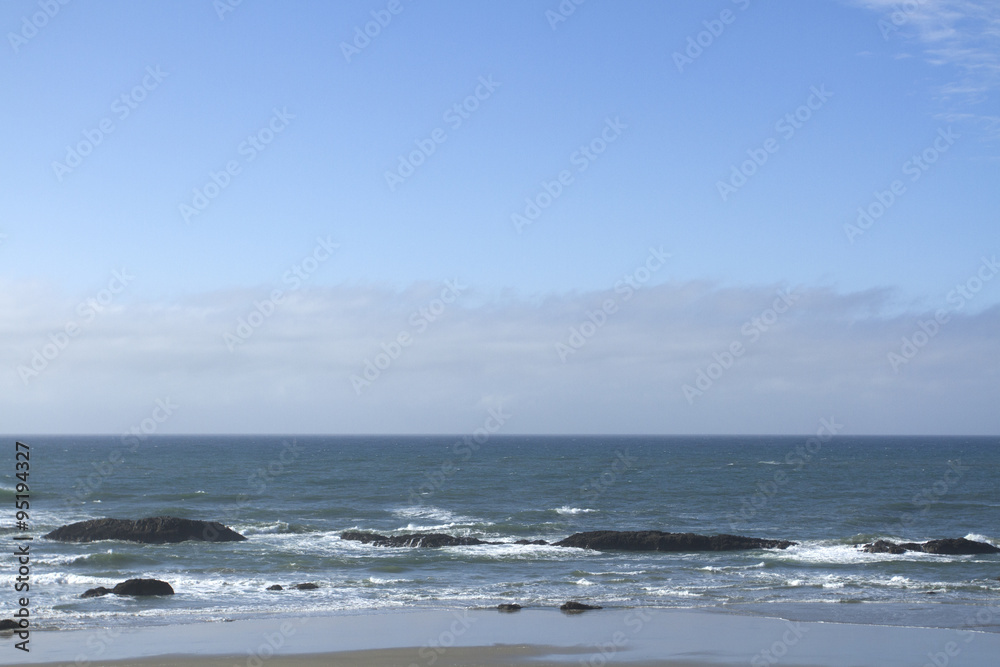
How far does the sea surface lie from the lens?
26.6 meters

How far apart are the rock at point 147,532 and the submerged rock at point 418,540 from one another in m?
5.92

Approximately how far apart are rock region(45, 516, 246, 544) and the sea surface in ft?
3.70

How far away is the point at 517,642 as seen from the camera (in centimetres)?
2125

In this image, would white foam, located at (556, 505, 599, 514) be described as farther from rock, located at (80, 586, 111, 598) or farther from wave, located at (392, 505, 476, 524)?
rock, located at (80, 586, 111, 598)

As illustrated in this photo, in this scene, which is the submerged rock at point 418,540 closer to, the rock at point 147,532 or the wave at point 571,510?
the rock at point 147,532

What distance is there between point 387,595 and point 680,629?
971 centimetres

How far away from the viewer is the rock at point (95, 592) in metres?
27.1

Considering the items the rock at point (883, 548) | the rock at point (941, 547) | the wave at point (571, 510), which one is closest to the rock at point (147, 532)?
the wave at point (571, 510)

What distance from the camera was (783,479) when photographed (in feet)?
274

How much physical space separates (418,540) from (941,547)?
72.5 feet

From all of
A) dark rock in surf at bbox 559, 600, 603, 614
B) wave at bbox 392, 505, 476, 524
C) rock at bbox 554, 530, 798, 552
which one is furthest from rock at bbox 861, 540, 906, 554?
wave at bbox 392, 505, 476, 524

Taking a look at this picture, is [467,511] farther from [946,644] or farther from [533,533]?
[946,644]

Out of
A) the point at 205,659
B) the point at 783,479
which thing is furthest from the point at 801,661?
the point at 783,479

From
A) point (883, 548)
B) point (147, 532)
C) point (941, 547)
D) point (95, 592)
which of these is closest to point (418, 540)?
point (147, 532)
